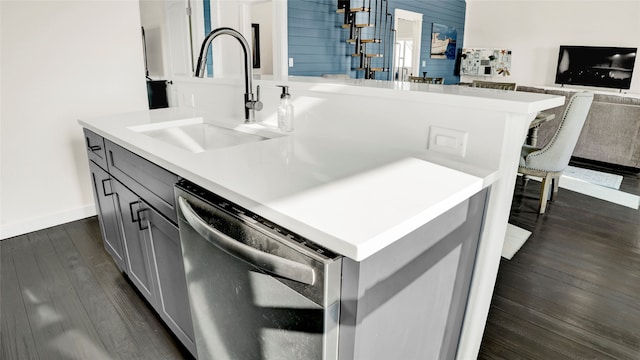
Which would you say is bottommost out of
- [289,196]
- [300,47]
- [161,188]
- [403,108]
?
[161,188]

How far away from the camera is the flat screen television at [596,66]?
252 inches

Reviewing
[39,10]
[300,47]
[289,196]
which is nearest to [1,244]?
[39,10]

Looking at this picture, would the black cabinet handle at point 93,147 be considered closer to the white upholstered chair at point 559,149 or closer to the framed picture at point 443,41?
the white upholstered chair at point 559,149

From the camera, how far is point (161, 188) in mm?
1332

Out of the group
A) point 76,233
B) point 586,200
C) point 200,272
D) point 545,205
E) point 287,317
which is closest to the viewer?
point 287,317

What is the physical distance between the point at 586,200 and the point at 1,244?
4.75m

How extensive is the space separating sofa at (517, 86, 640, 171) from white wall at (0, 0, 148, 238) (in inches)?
173

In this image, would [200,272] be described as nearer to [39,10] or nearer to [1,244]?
[1,244]

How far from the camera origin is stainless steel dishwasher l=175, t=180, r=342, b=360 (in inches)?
29.6

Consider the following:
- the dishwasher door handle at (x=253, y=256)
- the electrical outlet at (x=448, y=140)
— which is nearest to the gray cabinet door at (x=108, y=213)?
the dishwasher door handle at (x=253, y=256)

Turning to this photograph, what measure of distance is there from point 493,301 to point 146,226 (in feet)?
5.81

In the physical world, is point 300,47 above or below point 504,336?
above

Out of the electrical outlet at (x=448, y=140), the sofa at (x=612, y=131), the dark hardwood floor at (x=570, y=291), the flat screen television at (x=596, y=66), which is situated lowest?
the dark hardwood floor at (x=570, y=291)

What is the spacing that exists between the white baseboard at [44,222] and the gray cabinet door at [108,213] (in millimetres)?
946
